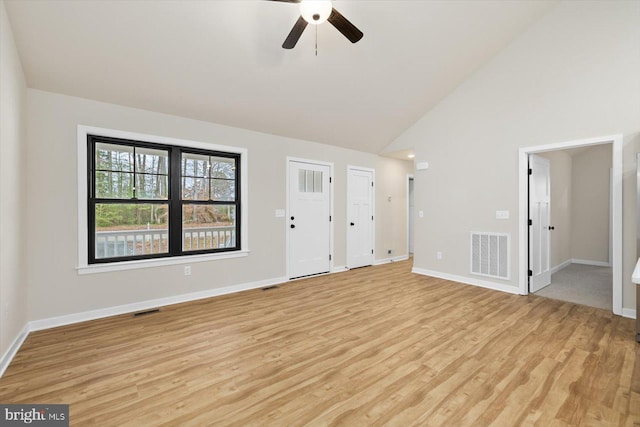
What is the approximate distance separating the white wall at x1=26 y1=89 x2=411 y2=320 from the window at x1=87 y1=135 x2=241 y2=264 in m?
0.20

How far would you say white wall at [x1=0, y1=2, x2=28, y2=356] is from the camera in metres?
2.20

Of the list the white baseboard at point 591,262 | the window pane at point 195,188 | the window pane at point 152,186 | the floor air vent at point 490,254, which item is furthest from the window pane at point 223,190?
the white baseboard at point 591,262

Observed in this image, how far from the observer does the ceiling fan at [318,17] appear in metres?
2.21

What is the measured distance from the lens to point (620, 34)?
133 inches

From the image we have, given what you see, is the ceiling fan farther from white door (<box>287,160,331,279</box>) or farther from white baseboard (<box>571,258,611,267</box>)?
white baseboard (<box>571,258,611,267</box>)

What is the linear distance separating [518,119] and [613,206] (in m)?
1.65

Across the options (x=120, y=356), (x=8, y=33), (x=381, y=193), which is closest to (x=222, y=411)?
(x=120, y=356)

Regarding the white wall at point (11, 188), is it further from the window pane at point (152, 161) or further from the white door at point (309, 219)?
the white door at point (309, 219)

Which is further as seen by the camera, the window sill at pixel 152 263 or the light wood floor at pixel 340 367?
the window sill at pixel 152 263

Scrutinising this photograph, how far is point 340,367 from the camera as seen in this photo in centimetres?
228

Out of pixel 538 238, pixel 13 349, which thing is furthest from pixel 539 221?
pixel 13 349

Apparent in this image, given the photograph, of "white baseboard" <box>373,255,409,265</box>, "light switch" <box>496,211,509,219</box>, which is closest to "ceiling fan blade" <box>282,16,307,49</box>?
"light switch" <box>496,211,509,219</box>

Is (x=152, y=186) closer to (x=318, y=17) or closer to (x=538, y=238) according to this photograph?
(x=318, y=17)

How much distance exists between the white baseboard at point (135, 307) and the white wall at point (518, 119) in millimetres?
3359
